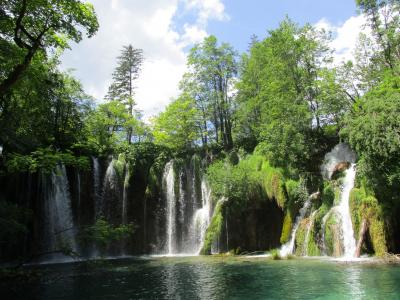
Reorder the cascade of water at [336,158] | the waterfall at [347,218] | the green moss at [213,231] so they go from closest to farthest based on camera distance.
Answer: the waterfall at [347,218] → the green moss at [213,231] → the cascade of water at [336,158]

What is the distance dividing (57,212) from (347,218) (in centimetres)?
2041

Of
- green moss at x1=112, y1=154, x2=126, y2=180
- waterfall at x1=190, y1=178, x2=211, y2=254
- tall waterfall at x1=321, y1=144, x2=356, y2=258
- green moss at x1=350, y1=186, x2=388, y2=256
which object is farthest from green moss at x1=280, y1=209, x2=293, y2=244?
green moss at x1=112, y1=154, x2=126, y2=180

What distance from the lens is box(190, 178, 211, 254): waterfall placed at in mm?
28875

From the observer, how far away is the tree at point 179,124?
37938 mm

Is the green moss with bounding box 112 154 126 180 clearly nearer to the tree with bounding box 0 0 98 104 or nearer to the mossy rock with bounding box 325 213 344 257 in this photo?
the mossy rock with bounding box 325 213 344 257

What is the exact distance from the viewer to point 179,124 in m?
38.1

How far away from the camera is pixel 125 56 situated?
5397cm

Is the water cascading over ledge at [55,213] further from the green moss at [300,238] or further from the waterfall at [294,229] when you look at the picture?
the green moss at [300,238]

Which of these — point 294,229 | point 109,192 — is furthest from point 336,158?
point 109,192

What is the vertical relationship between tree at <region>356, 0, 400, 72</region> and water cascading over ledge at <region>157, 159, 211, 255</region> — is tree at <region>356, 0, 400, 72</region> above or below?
above

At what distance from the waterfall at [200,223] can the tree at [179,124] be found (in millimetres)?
8421

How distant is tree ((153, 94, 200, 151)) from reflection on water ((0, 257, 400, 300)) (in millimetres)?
21387

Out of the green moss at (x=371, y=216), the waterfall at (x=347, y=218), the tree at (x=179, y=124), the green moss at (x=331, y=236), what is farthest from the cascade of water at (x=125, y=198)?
the green moss at (x=371, y=216)

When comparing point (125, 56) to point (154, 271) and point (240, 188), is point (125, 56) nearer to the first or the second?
point (240, 188)
